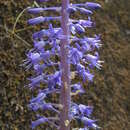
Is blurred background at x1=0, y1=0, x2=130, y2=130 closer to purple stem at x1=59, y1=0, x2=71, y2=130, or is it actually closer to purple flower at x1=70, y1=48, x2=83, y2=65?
purple stem at x1=59, y1=0, x2=71, y2=130

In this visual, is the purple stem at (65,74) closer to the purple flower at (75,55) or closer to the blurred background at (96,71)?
the purple flower at (75,55)

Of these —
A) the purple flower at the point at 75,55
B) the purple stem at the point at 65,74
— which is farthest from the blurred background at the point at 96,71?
the purple flower at the point at 75,55

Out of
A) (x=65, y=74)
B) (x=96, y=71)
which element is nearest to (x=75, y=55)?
(x=65, y=74)

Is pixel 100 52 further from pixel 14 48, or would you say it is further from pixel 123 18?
pixel 14 48

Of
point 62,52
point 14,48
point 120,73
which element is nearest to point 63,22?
point 62,52

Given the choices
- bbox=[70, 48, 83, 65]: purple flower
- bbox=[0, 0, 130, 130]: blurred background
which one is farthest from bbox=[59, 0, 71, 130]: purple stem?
bbox=[0, 0, 130, 130]: blurred background

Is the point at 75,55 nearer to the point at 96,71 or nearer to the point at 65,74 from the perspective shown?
the point at 65,74
